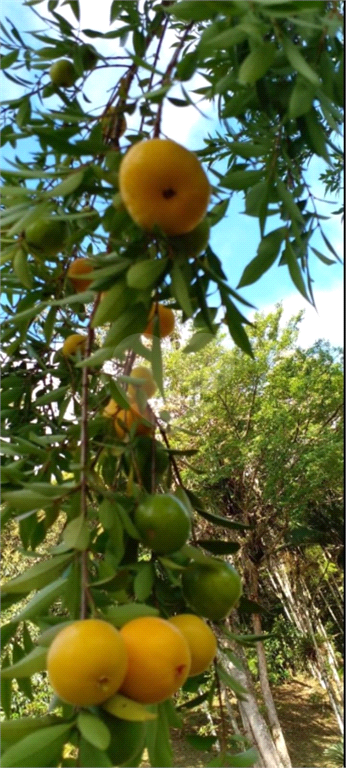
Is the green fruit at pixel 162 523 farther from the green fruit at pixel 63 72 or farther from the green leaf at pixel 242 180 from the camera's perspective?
the green fruit at pixel 63 72

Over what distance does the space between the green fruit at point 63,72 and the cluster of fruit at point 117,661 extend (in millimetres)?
535

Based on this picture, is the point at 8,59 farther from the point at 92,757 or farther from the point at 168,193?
the point at 92,757

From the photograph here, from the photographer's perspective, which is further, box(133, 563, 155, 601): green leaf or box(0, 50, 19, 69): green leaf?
box(0, 50, 19, 69): green leaf

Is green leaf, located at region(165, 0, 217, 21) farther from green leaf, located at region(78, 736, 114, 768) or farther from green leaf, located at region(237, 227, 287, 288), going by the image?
green leaf, located at region(78, 736, 114, 768)

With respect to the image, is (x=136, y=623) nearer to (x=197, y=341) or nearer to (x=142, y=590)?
(x=142, y=590)

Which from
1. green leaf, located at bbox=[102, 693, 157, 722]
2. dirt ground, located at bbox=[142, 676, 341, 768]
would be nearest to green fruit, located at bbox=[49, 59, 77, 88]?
green leaf, located at bbox=[102, 693, 157, 722]

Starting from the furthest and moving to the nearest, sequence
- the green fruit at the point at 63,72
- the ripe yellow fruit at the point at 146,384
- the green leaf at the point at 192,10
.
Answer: the green fruit at the point at 63,72, the ripe yellow fruit at the point at 146,384, the green leaf at the point at 192,10

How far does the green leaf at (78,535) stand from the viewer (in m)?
0.40

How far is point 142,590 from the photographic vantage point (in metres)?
0.42

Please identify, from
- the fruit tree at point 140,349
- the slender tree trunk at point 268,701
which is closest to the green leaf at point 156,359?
the fruit tree at point 140,349

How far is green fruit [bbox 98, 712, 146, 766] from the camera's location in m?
0.35

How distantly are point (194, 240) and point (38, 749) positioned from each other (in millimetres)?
320

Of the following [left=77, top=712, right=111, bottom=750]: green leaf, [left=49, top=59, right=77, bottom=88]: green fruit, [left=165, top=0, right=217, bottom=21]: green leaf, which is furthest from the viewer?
[left=49, top=59, right=77, bottom=88]: green fruit

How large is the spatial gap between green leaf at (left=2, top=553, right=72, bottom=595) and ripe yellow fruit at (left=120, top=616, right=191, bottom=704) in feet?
0.22
